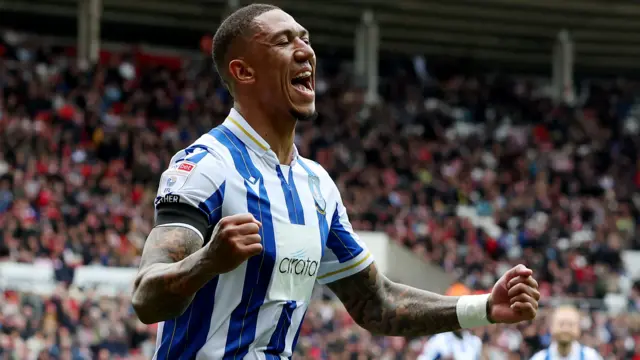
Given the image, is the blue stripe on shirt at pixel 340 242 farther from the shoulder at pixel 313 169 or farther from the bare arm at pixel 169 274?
the bare arm at pixel 169 274

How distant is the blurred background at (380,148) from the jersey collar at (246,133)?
373 inches

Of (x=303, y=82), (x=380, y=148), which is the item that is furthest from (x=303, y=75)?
(x=380, y=148)

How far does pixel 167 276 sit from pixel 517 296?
1.22m

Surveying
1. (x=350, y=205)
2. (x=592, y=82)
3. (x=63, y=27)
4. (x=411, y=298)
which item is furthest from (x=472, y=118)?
(x=411, y=298)

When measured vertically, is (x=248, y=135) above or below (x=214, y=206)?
above

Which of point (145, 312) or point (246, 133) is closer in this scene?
point (145, 312)

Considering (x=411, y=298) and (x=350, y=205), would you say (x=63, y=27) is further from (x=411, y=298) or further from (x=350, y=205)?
(x=411, y=298)

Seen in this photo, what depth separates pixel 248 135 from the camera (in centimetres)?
366

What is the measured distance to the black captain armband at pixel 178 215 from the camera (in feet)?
10.7

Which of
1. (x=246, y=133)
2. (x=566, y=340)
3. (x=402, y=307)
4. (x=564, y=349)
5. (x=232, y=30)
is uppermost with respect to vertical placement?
(x=232, y=30)

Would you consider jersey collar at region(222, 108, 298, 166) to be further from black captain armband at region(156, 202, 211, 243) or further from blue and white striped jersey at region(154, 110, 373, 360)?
black captain armband at region(156, 202, 211, 243)

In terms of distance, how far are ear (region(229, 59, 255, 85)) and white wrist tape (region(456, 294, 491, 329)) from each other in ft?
3.53

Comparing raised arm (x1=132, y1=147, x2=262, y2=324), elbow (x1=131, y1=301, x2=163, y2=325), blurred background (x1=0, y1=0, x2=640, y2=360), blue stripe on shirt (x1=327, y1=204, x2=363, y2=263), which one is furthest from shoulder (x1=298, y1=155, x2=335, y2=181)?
blurred background (x1=0, y1=0, x2=640, y2=360)

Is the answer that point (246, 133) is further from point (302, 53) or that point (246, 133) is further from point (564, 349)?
point (564, 349)
